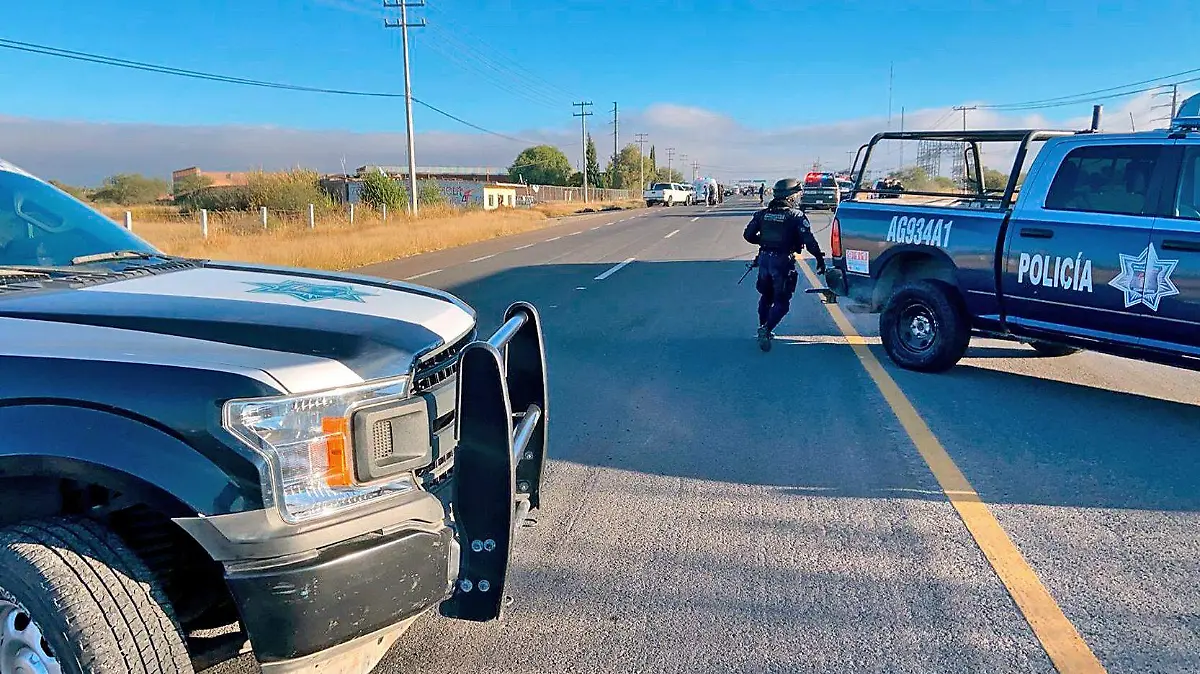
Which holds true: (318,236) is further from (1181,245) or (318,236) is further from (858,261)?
(1181,245)

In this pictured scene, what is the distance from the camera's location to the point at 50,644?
7.21ft

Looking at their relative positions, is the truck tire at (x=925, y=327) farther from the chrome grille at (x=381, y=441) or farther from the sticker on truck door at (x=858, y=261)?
the chrome grille at (x=381, y=441)

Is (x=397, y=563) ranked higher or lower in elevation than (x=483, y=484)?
lower

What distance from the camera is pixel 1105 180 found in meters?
6.12

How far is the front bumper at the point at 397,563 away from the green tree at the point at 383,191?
41.9 meters

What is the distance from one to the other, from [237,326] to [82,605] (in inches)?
32.9

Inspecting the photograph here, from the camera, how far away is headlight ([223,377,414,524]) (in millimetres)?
2176

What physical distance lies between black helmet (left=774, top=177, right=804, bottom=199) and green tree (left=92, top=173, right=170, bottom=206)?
56.8m

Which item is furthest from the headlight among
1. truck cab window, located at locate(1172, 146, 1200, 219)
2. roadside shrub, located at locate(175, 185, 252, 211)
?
roadside shrub, located at locate(175, 185, 252, 211)

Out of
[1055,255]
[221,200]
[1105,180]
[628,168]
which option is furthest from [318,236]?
[628,168]

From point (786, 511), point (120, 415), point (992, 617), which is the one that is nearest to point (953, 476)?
point (786, 511)

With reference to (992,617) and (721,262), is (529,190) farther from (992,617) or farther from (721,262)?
(992,617)

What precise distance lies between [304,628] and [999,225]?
607 centimetres

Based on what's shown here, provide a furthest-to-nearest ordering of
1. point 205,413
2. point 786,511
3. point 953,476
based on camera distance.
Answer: point 953,476, point 786,511, point 205,413
